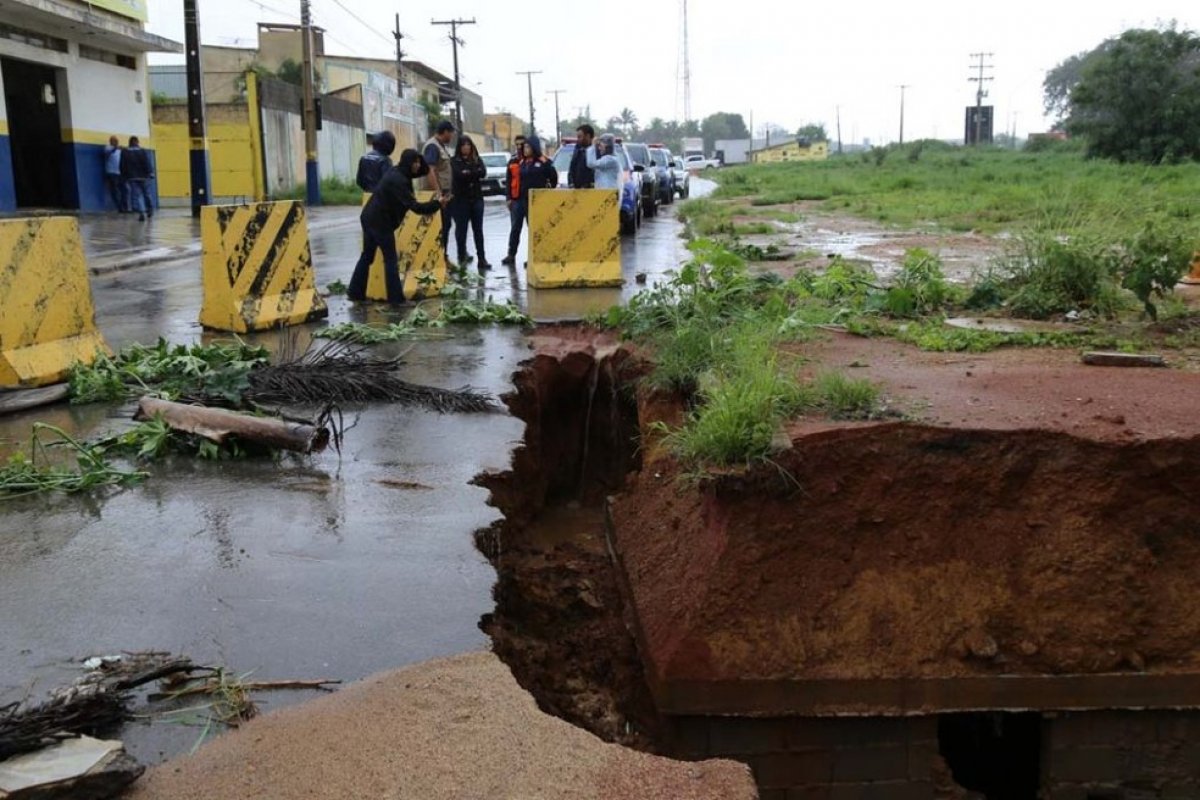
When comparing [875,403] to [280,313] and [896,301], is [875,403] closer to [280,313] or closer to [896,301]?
[896,301]

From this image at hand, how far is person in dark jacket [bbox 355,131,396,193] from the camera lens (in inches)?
472

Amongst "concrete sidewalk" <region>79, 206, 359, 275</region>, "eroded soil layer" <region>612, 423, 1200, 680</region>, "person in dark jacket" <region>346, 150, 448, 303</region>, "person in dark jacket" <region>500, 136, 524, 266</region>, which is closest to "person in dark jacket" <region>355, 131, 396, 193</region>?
"person in dark jacket" <region>346, 150, 448, 303</region>

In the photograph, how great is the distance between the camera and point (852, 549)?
17.5 feet

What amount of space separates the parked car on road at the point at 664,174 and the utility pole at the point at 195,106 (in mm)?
11443

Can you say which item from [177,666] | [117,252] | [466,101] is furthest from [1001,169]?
[466,101]

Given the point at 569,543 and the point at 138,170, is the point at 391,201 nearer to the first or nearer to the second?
the point at 569,543

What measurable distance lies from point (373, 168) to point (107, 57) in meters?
17.8

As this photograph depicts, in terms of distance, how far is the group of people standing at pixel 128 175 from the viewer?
81.1 ft

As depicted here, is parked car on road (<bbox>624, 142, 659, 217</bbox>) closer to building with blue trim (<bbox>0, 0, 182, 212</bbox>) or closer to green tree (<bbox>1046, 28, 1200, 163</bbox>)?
building with blue trim (<bbox>0, 0, 182, 212</bbox>)

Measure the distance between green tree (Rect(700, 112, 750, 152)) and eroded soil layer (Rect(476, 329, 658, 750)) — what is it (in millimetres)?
168325

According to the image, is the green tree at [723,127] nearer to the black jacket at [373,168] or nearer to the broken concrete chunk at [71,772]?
the black jacket at [373,168]

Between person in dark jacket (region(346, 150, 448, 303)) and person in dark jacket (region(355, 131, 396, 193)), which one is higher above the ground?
person in dark jacket (region(355, 131, 396, 193))

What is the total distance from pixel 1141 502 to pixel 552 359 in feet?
14.2

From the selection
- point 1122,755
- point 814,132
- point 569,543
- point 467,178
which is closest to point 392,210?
point 467,178
